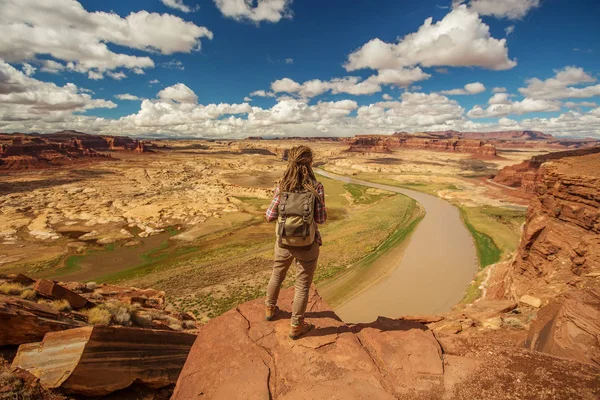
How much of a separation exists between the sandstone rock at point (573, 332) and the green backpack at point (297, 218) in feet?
15.2

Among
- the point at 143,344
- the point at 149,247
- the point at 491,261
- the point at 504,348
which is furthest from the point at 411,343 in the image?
the point at 149,247

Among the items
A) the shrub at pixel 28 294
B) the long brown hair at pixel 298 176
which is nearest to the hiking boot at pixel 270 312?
the long brown hair at pixel 298 176

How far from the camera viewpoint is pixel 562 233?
13.5 m

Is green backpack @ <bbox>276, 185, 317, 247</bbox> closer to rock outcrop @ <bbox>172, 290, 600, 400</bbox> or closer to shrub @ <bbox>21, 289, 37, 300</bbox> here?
rock outcrop @ <bbox>172, 290, 600, 400</bbox>

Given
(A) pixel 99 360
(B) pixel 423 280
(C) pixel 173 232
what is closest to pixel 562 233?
(B) pixel 423 280

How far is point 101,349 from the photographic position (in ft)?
16.5

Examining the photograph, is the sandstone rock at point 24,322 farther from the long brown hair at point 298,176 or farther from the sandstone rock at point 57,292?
the long brown hair at point 298,176

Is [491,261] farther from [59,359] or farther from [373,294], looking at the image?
[59,359]

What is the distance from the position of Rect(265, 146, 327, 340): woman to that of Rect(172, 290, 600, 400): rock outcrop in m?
0.59

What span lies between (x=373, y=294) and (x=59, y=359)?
21.3 metres

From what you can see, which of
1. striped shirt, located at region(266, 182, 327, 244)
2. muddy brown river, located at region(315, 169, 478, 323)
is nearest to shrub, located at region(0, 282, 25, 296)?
striped shirt, located at region(266, 182, 327, 244)

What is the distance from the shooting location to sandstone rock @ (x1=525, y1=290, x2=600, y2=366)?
4764 millimetres

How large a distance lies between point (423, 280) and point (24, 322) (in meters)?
26.1

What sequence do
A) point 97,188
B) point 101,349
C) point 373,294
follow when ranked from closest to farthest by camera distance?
point 101,349 < point 373,294 < point 97,188
